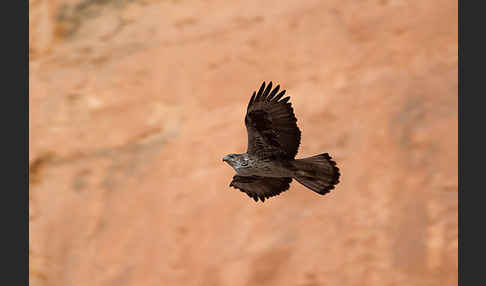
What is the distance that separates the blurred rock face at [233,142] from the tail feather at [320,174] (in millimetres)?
1564

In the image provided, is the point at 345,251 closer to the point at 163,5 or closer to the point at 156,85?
the point at 156,85

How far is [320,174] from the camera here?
3.31 metres

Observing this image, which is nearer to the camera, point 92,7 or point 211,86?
point 211,86

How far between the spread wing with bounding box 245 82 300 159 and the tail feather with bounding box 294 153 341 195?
0.45 feet

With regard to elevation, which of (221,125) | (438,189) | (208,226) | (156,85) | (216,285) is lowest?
(216,285)

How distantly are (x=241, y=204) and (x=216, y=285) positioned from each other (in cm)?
Answer: 62

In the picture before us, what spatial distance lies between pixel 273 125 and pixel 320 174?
360mm

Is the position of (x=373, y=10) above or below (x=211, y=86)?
above

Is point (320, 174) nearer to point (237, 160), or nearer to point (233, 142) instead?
point (237, 160)

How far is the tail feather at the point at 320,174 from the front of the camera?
129 inches

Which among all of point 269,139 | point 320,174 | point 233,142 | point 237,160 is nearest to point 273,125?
point 269,139

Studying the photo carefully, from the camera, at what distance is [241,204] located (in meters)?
5.01

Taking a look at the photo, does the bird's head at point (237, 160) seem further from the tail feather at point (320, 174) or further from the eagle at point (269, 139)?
the tail feather at point (320, 174)

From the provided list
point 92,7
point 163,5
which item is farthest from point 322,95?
point 92,7
